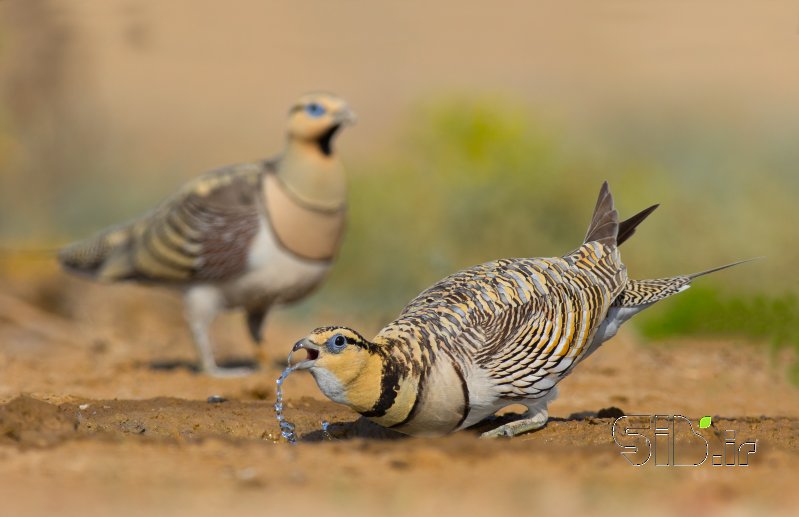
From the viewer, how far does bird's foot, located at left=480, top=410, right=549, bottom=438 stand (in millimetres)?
5516

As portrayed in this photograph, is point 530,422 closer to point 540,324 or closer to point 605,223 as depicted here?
point 540,324

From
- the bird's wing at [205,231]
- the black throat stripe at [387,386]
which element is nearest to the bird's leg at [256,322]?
the bird's wing at [205,231]

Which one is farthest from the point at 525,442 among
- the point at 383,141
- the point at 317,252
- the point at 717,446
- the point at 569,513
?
the point at 383,141

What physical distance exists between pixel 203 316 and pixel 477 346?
377 centimetres

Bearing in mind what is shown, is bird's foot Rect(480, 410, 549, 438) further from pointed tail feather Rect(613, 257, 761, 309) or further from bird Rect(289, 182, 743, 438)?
pointed tail feather Rect(613, 257, 761, 309)

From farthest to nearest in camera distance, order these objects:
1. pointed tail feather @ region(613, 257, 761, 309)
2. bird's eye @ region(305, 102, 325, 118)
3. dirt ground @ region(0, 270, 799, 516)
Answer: bird's eye @ region(305, 102, 325, 118)
pointed tail feather @ region(613, 257, 761, 309)
dirt ground @ region(0, 270, 799, 516)

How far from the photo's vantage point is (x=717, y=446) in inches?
204

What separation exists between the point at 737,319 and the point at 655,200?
4137mm

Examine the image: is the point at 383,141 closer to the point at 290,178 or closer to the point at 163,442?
the point at 290,178

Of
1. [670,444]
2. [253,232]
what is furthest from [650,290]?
[253,232]

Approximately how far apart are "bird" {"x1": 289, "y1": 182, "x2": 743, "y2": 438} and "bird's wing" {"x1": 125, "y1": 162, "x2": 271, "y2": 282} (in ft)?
9.59

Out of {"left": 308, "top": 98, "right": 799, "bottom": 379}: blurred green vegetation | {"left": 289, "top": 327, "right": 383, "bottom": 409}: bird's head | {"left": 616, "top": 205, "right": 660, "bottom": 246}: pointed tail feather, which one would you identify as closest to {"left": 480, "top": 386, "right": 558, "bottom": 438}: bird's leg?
{"left": 289, "top": 327, "right": 383, "bottom": 409}: bird's head

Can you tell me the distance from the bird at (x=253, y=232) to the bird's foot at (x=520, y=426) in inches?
122

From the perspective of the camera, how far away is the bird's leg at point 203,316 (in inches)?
335
